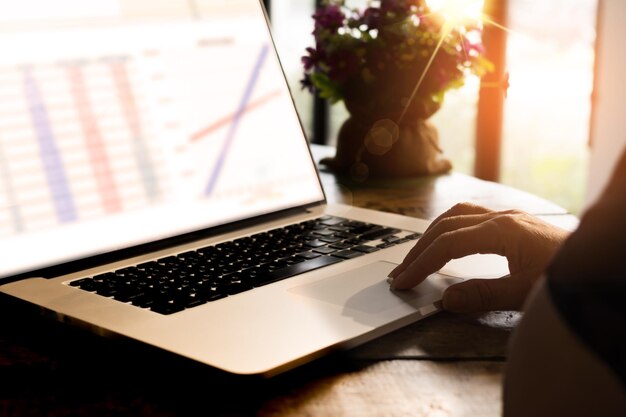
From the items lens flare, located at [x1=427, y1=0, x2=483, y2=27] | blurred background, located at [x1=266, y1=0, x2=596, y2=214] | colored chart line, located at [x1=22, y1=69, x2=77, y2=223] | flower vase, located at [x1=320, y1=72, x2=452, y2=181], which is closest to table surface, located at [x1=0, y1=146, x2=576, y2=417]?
colored chart line, located at [x1=22, y1=69, x2=77, y2=223]

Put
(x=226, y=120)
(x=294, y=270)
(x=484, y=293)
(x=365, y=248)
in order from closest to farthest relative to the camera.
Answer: (x=484, y=293)
(x=294, y=270)
(x=365, y=248)
(x=226, y=120)

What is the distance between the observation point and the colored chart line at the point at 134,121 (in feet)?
3.23

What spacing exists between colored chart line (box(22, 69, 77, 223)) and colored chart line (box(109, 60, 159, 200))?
0.36 feet

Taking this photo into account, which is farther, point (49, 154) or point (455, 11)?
point (455, 11)

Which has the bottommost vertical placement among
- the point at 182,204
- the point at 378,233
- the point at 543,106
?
the point at 543,106

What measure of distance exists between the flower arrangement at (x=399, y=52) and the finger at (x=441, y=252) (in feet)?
2.62

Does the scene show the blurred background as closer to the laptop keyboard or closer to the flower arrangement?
the flower arrangement

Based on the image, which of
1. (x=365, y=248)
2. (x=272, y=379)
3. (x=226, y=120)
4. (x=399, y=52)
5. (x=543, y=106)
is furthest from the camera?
(x=543, y=106)

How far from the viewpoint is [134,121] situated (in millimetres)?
995

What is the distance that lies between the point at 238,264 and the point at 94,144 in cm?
25

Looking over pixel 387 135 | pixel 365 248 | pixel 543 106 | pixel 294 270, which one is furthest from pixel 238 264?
pixel 543 106

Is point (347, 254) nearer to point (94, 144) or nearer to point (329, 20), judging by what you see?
point (94, 144)

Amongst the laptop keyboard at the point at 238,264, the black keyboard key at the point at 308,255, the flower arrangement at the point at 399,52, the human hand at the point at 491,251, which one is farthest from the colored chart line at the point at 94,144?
the flower arrangement at the point at 399,52

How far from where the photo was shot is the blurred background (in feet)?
10.5
